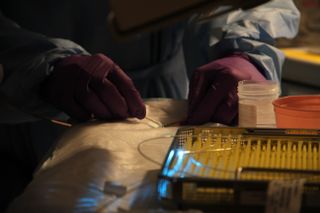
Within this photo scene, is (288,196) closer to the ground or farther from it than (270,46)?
farther from it

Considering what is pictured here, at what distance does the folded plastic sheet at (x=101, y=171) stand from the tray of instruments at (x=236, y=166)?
47mm

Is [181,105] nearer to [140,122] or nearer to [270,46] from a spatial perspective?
[140,122]

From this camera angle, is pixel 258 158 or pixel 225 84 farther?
pixel 225 84

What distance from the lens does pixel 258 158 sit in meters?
0.75

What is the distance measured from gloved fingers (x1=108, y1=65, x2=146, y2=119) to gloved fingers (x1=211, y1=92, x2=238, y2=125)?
0.14 m

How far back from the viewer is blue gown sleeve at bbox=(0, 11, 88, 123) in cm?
110

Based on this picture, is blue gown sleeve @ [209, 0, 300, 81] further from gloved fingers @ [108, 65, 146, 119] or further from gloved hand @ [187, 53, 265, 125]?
gloved fingers @ [108, 65, 146, 119]

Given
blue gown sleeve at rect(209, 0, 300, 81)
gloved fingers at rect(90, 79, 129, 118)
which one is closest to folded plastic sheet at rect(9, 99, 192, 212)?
gloved fingers at rect(90, 79, 129, 118)

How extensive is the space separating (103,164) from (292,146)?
0.88 ft

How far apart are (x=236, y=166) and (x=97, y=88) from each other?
1.34 feet

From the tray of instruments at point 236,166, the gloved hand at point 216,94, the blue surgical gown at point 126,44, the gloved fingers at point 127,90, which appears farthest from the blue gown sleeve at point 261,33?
the tray of instruments at point 236,166

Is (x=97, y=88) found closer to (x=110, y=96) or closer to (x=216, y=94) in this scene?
(x=110, y=96)

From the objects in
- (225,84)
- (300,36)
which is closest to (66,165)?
(225,84)

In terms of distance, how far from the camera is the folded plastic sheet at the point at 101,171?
0.68m
